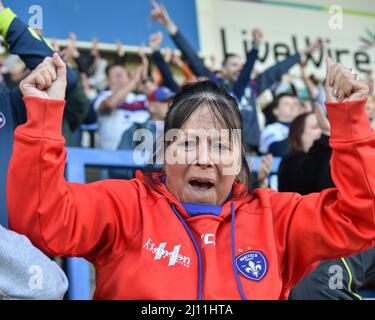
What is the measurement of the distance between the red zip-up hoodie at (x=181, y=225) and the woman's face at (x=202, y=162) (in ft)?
0.13

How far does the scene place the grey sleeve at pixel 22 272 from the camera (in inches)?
64.5

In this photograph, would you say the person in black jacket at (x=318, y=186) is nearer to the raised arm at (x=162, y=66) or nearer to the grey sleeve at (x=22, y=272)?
the grey sleeve at (x=22, y=272)

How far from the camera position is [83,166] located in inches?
136

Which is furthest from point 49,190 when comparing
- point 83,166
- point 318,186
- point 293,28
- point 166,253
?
point 293,28

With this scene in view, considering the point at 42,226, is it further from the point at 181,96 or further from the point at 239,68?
the point at 239,68

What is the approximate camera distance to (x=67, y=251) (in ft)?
5.73

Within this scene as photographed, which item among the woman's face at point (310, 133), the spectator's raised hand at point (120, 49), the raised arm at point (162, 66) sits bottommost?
the woman's face at point (310, 133)

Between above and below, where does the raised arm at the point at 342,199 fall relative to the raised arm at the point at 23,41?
below

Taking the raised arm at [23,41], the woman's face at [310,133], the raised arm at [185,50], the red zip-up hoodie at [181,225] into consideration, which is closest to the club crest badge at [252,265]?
the red zip-up hoodie at [181,225]

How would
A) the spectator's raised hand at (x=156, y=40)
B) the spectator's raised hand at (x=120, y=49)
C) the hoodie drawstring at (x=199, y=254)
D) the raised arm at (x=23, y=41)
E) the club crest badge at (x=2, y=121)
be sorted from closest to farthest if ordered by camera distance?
1. the hoodie drawstring at (x=199, y=254)
2. the club crest badge at (x=2, y=121)
3. the raised arm at (x=23, y=41)
4. the spectator's raised hand at (x=156, y=40)
5. the spectator's raised hand at (x=120, y=49)

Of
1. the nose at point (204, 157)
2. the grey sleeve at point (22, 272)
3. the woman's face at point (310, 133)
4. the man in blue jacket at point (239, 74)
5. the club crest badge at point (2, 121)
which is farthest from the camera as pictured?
the man in blue jacket at point (239, 74)

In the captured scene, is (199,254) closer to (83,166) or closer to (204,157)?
(204,157)
